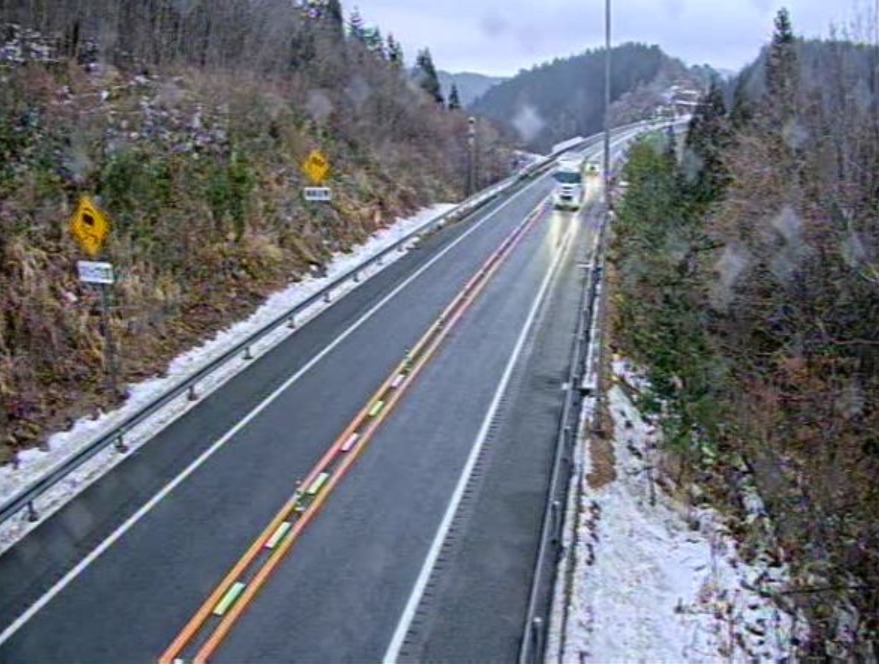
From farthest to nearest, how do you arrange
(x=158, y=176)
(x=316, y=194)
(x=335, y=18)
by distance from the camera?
(x=335, y=18) → (x=316, y=194) → (x=158, y=176)

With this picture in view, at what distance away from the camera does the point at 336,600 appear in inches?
449

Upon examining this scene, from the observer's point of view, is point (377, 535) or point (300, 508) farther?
point (300, 508)

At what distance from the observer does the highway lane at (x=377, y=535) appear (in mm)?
10656

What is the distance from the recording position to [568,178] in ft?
146

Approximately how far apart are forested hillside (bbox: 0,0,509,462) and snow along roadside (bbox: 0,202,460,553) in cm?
36

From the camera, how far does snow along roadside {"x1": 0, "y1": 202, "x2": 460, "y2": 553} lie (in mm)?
14148

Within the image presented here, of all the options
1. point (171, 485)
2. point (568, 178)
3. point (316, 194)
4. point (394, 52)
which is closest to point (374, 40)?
point (394, 52)

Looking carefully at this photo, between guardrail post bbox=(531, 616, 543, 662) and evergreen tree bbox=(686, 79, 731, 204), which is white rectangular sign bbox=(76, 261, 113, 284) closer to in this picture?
guardrail post bbox=(531, 616, 543, 662)

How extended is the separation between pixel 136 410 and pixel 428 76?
7040 centimetres

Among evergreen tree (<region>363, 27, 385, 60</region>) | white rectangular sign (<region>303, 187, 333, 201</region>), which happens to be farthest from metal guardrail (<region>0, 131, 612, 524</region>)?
evergreen tree (<region>363, 27, 385, 60</region>)

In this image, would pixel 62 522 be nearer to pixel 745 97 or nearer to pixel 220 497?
pixel 220 497

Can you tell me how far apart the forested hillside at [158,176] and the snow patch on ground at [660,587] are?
A: 9.15 meters

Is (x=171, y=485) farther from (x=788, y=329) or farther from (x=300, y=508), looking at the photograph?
(x=788, y=329)

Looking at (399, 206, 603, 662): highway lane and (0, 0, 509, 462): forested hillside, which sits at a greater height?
(0, 0, 509, 462): forested hillside
